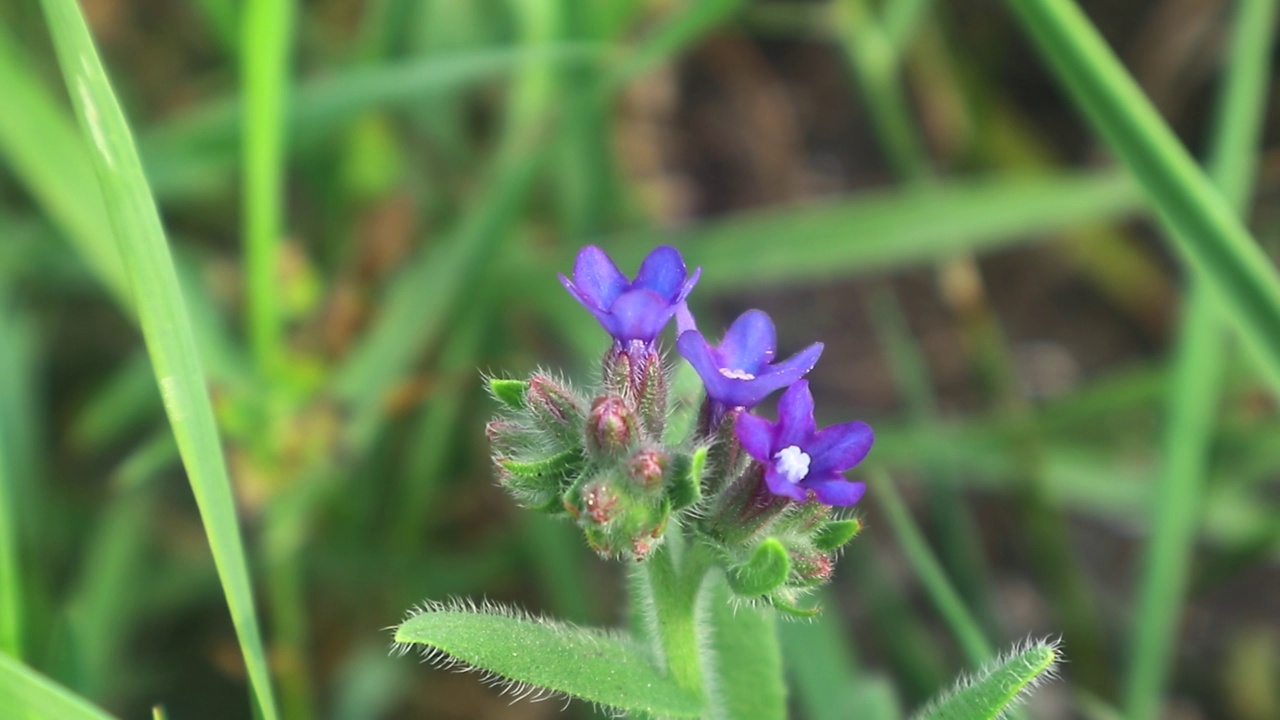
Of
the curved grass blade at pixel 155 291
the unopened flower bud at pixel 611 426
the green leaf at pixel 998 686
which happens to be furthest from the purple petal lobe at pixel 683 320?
the curved grass blade at pixel 155 291

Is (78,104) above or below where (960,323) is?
below

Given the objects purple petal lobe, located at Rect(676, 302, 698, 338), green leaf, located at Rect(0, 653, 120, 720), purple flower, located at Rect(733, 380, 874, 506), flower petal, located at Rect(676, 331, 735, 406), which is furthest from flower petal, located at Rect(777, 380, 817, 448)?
green leaf, located at Rect(0, 653, 120, 720)

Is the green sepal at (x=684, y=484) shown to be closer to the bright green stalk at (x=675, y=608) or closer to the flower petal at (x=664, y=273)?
the bright green stalk at (x=675, y=608)

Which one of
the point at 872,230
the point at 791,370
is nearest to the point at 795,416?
the point at 791,370

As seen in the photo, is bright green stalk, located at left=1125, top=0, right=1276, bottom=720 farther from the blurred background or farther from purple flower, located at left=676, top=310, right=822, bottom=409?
purple flower, located at left=676, top=310, right=822, bottom=409

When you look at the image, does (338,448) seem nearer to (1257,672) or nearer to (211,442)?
(211,442)

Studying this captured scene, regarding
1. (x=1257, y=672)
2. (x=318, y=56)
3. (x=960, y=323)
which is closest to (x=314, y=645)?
(x=318, y=56)

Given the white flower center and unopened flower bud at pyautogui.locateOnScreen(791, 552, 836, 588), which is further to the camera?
unopened flower bud at pyautogui.locateOnScreen(791, 552, 836, 588)
